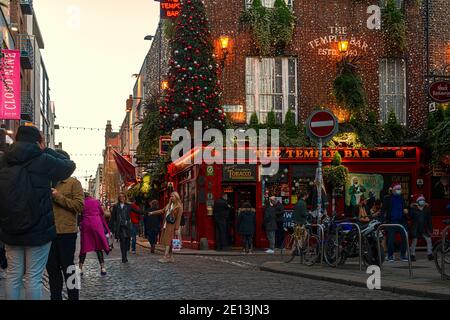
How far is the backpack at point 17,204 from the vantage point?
6484 mm

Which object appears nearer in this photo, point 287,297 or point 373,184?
point 287,297

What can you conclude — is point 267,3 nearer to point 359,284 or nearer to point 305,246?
point 305,246

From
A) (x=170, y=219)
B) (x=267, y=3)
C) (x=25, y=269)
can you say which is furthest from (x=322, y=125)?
(x=267, y=3)

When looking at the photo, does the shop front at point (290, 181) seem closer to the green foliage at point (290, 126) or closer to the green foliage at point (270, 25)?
the green foliage at point (290, 126)

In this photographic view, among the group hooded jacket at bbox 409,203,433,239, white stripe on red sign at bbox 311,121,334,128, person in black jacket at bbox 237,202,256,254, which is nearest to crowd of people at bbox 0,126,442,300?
white stripe on red sign at bbox 311,121,334,128

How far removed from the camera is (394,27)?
93.7ft

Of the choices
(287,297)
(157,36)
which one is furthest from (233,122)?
(287,297)

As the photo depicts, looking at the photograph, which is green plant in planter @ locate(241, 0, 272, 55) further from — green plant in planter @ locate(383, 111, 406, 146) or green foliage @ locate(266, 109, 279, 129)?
green plant in planter @ locate(383, 111, 406, 146)

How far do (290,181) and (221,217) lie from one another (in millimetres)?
3417

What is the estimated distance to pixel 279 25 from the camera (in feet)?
91.6

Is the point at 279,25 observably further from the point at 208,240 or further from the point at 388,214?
the point at 388,214

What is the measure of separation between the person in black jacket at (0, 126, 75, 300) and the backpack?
41mm
